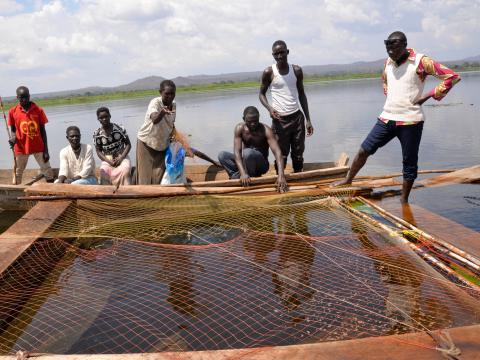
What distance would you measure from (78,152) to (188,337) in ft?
11.6

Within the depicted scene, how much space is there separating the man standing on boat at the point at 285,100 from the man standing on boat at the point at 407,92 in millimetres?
1263

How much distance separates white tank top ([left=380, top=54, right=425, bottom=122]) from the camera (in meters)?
4.13

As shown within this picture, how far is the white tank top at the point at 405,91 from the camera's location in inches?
163

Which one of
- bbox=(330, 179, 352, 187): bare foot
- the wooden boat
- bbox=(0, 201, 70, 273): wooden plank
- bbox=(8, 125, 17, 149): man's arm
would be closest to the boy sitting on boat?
the wooden boat

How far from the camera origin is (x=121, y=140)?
5.86 m

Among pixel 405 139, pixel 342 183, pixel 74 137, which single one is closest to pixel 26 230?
pixel 74 137

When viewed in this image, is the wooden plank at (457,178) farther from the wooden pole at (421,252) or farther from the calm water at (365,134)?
the wooden pole at (421,252)

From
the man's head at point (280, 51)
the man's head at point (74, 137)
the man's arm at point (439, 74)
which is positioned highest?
the man's head at point (280, 51)

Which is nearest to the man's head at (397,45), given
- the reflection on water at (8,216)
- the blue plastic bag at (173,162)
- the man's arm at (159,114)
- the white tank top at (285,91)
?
the white tank top at (285,91)

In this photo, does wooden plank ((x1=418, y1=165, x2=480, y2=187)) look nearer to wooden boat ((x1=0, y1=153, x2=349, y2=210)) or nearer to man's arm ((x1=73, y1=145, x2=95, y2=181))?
wooden boat ((x1=0, y1=153, x2=349, y2=210))

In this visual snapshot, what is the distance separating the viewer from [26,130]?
6.26 meters

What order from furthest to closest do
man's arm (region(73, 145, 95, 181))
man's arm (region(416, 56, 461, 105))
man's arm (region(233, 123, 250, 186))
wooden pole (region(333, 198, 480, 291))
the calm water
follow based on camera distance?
1. the calm water
2. man's arm (region(73, 145, 95, 181))
3. man's arm (region(233, 123, 250, 186))
4. man's arm (region(416, 56, 461, 105))
5. wooden pole (region(333, 198, 480, 291))

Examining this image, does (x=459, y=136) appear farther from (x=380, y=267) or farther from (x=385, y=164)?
(x=380, y=267)

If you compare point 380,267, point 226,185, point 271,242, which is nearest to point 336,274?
point 380,267
